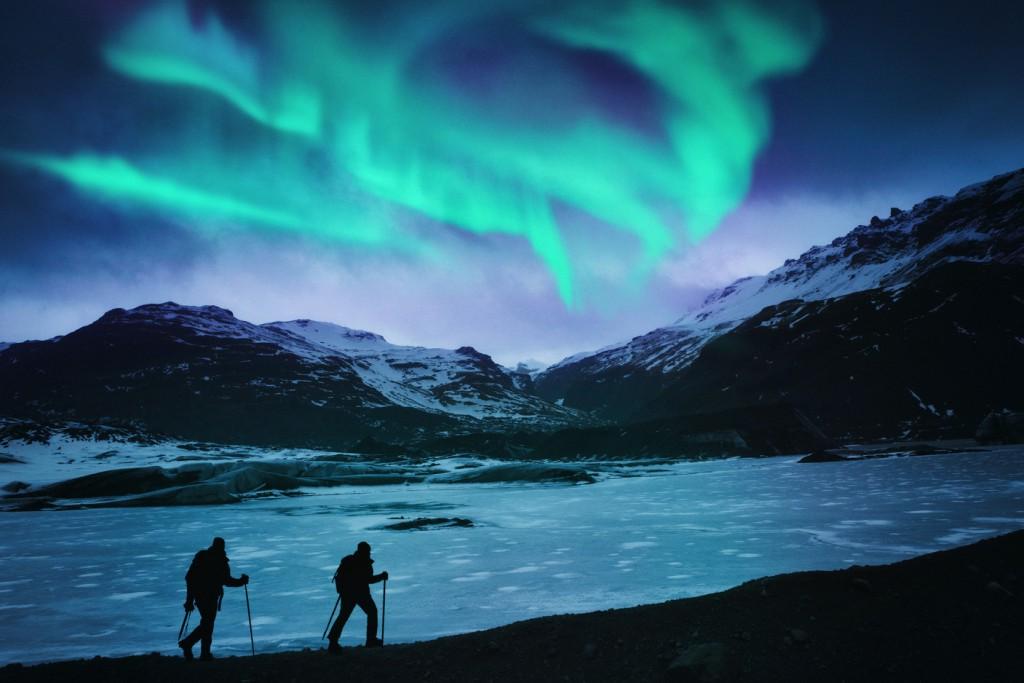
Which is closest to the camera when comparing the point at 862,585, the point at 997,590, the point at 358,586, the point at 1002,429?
the point at 997,590

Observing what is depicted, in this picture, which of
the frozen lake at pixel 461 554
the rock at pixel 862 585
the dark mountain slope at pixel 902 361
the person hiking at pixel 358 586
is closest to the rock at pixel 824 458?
the frozen lake at pixel 461 554

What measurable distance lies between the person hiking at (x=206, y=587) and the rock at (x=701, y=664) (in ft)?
23.1

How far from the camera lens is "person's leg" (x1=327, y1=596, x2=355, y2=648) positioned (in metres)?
9.54

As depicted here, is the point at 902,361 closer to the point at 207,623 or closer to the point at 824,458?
the point at 824,458

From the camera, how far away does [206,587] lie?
1027 cm

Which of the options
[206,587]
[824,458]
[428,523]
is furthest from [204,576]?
[824,458]

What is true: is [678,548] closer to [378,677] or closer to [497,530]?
[497,530]

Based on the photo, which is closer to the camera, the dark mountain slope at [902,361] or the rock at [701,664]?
the rock at [701,664]

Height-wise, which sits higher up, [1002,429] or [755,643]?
[755,643]

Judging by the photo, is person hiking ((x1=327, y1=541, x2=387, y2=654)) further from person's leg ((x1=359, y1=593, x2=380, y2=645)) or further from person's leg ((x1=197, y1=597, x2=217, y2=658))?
person's leg ((x1=197, y1=597, x2=217, y2=658))

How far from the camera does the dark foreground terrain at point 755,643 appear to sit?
7051 millimetres

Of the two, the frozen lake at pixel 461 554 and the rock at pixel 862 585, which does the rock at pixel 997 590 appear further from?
the frozen lake at pixel 461 554

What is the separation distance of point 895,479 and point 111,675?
155 feet

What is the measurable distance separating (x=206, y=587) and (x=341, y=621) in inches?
99.4
